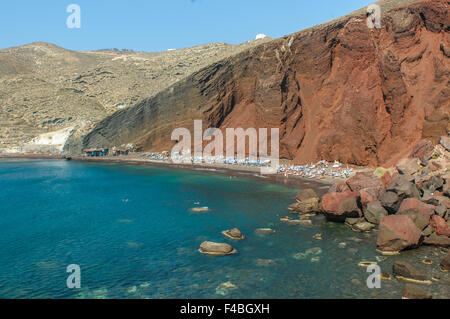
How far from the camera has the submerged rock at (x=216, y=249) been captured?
1033 inches

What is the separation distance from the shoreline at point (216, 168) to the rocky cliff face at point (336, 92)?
26.6ft

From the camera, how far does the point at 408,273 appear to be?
21.2 metres

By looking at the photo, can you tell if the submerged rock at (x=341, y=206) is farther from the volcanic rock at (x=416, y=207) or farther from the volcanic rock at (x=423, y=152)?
the volcanic rock at (x=423, y=152)

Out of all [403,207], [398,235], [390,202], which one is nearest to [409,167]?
[390,202]

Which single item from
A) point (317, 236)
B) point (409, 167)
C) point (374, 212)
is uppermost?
point (409, 167)

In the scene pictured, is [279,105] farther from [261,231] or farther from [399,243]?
[399,243]

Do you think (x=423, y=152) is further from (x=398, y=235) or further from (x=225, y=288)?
(x=225, y=288)

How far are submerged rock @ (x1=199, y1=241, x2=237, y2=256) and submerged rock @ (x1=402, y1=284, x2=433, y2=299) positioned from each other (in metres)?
11.9

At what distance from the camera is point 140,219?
37.4 metres

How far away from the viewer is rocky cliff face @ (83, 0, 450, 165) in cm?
5359

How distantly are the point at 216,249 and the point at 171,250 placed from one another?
12.2ft

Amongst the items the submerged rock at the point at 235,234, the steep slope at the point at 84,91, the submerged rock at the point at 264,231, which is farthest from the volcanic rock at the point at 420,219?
the steep slope at the point at 84,91
